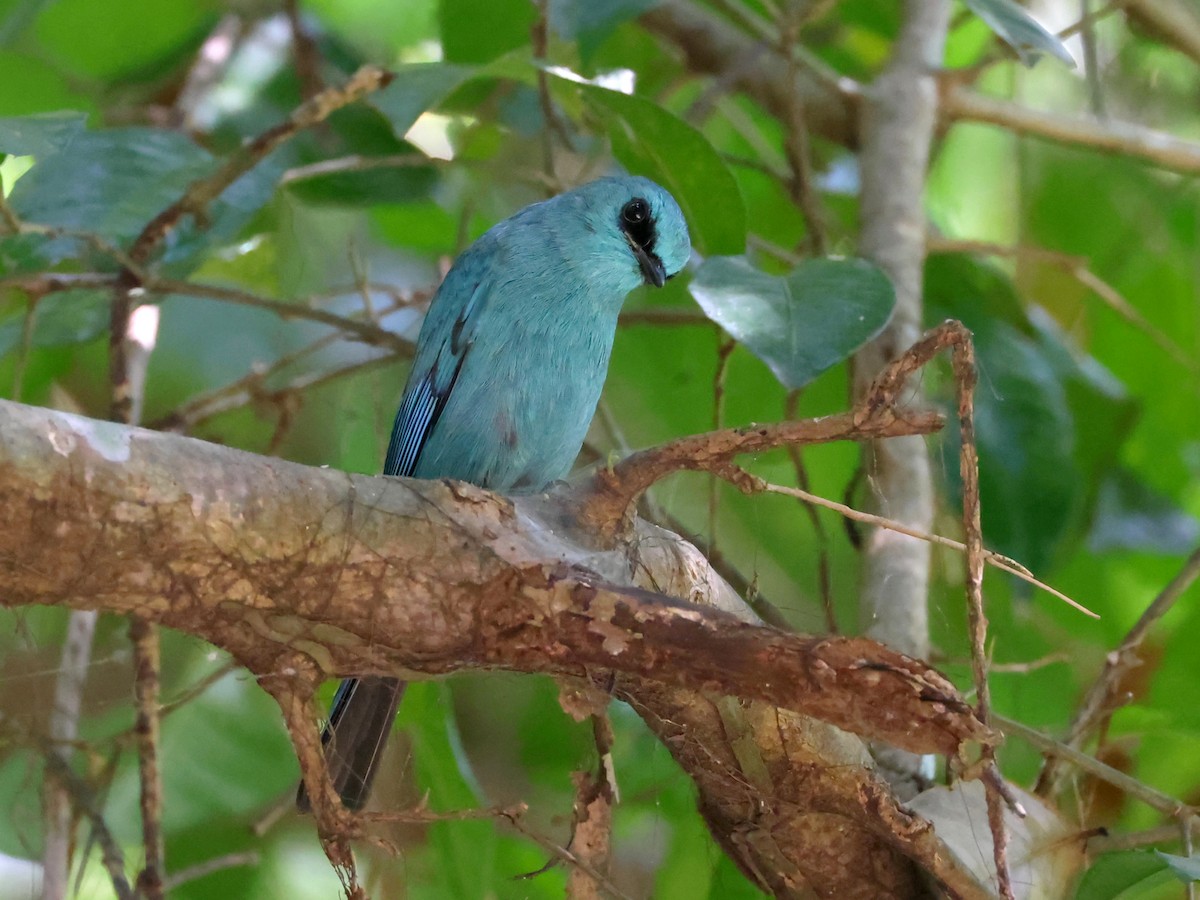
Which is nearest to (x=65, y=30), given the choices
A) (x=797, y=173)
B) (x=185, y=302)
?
(x=185, y=302)

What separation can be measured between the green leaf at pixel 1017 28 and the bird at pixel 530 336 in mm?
790

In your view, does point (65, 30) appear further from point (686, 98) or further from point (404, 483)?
point (404, 483)

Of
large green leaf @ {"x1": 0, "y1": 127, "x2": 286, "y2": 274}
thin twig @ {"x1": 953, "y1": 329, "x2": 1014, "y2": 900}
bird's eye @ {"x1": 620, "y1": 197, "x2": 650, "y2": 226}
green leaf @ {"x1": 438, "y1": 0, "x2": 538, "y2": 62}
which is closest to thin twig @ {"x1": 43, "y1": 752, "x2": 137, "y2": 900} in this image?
large green leaf @ {"x1": 0, "y1": 127, "x2": 286, "y2": 274}

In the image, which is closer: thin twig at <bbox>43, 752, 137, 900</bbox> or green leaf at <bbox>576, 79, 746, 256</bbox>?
thin twig at <bbox>43, 752, 137, 900</bbox>

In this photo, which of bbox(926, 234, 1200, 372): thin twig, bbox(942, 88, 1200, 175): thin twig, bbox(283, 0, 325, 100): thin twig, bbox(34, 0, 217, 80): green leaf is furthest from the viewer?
bbox(283, 0, 325, 100): thin twig

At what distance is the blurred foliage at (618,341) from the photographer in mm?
2455

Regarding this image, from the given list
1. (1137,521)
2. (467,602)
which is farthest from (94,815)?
(1137,521)

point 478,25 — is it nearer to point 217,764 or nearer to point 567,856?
point 217,764

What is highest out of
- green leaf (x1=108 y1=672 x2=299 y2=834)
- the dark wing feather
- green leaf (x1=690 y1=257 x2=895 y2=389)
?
green leaf (x1=690 y1=257 x2=895 y2=389)

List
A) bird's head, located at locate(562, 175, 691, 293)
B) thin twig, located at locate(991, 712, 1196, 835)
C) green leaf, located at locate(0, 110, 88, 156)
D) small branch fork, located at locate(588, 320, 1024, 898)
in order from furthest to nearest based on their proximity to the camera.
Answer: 1. bird's head, located at locate(562, 175, 691, 293)
2. thin twig, located at locate(991, 712, 1196, 835)
3. green leaf, located at locate(0, 110, 88, 156)
4. small branch fork, located at locate(588, 320, 1024, 898)

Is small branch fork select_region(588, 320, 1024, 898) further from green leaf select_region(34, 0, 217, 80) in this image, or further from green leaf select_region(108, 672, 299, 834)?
green leaf select_region(34, 0, 217, 80)

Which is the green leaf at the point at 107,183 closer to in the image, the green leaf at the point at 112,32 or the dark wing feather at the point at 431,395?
the dark wing feather at the point at 431,395

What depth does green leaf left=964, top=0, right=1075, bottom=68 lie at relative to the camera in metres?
2.44

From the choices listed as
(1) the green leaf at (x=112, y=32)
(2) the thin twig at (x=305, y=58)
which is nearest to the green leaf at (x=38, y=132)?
(1) the green leaf at (x=112, y=32)
